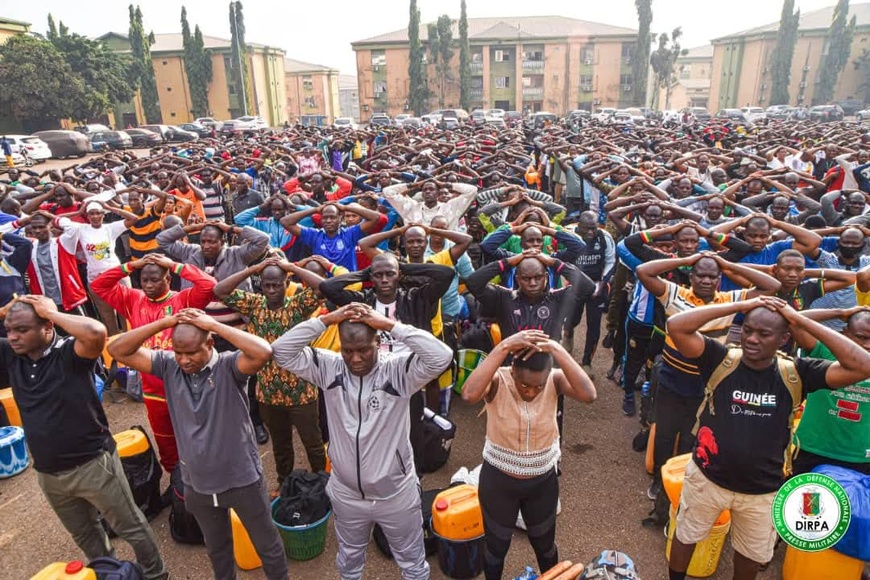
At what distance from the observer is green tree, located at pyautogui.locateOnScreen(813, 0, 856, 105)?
51.2 meters

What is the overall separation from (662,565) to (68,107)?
46.4 meters

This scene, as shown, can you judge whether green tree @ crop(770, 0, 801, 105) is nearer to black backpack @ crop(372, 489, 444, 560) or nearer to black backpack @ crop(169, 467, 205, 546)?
black backpack @ crop(372, 489, 444, 560)

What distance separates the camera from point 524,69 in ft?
186

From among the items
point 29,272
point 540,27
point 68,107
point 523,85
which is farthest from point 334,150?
point 540,27

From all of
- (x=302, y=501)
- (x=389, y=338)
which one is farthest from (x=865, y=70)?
(x=302, y=501)

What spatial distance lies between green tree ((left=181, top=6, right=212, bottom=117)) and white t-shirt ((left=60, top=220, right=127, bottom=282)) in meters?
54.7

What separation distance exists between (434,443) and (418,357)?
2.01 m

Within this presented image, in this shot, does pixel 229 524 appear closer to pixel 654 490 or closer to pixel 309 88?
pixel 654 490

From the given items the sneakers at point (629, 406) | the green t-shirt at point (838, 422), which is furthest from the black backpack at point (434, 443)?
the green t-shirt at point (838, 422)

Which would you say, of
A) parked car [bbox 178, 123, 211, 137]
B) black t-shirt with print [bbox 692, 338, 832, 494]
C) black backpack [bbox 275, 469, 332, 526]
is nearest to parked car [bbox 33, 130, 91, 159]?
parked car [bbox 178, 123, 211, 137]

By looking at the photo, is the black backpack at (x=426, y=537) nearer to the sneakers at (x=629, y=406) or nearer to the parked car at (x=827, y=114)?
the sneakers at (x=629, y=406)

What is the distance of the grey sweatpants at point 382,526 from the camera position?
3117 millimetres

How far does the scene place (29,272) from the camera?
20.9 feet

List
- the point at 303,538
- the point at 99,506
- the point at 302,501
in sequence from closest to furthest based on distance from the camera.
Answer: the point at 99,506 < the point at 303,538 < the point at 302,501
